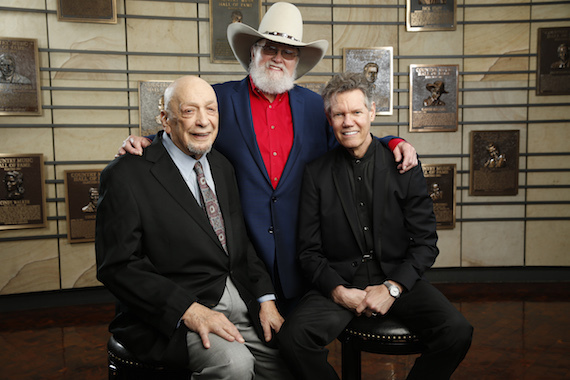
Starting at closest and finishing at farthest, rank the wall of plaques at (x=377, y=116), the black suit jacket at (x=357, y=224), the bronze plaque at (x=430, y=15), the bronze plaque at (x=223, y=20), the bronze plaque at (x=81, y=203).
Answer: the black suit jacket at (x=357, y=224)
the wall of plaques at (x=377, y=116)
the bronze plaque at (x=81, y=203)
the bronze plaque at (x=223, y=20)
the bronze plaque at (x=430, y=15)

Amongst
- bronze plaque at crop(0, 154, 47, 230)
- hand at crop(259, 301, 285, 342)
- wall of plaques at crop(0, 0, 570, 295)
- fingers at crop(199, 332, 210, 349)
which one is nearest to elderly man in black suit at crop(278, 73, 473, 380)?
hand at crop(259, 301, 285, 342)

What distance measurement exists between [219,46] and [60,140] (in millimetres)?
2076

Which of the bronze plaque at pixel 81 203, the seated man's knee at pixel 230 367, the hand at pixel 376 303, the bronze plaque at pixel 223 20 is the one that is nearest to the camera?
the seated man's knee at pixel 230 367

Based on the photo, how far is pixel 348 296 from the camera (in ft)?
7.23

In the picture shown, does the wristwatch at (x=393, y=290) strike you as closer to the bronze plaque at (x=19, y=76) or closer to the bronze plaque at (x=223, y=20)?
the bronze plaque at (x=223, y=20)

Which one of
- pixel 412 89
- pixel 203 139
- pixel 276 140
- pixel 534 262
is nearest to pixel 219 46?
pixel 412 89

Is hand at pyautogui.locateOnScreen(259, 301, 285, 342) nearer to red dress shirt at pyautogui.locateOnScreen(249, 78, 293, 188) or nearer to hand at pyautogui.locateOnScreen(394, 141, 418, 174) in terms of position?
red dress shirt at pyautogui.locateOnScreen(249, 78, 293, 188)

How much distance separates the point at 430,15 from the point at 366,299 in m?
4.42

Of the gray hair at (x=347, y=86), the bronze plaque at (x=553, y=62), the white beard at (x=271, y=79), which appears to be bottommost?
the gray hair at (x=347, y=86)

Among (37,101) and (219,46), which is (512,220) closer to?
(219,46)

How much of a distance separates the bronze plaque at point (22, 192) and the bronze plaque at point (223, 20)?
89.6 inches

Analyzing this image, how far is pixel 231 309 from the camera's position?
85.2 inches

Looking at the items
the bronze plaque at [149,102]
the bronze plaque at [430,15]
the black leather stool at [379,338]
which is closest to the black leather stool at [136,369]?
the black leather stool at [379,338]

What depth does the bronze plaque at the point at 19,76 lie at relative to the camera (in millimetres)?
4738
